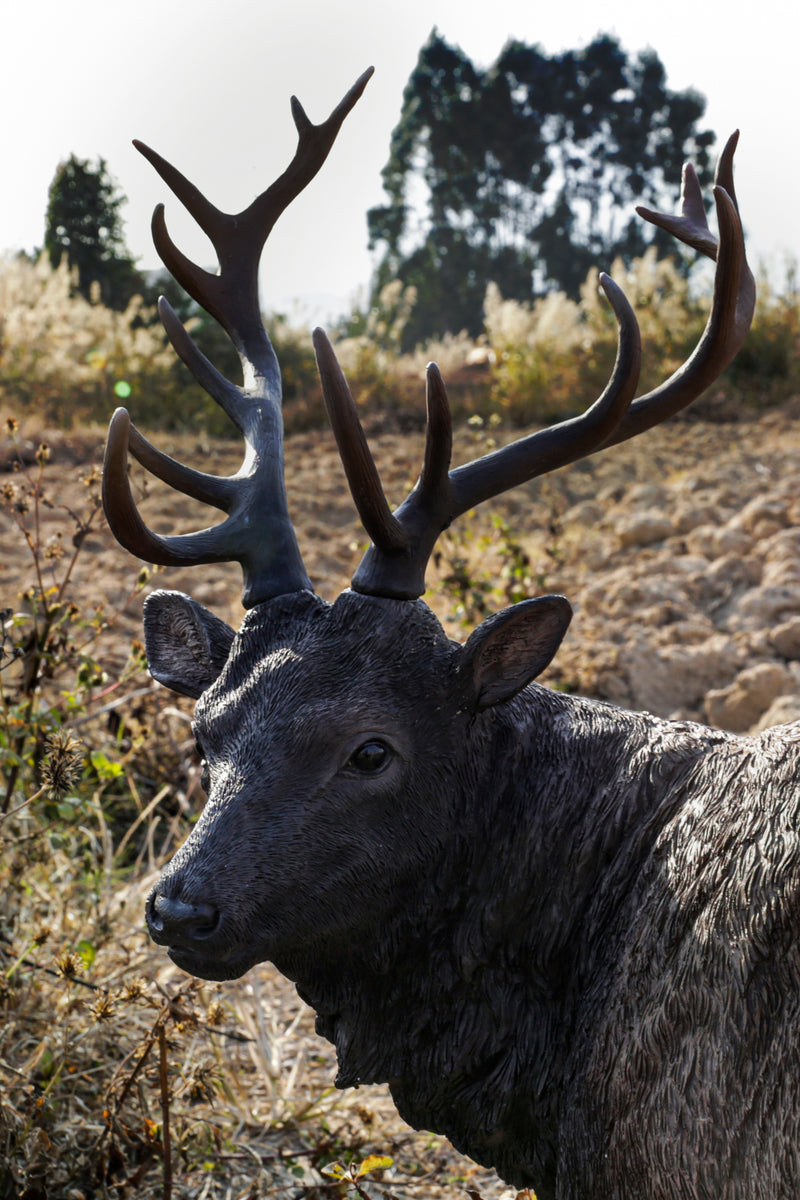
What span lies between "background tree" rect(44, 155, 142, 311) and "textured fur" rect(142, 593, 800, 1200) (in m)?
15.9

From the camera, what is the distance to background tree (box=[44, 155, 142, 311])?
53.3 feet

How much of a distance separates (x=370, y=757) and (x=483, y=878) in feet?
1.02

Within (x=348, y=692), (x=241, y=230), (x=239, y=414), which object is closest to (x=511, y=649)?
(x=348, y=692)

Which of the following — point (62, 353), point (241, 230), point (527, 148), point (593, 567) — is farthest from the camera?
point (527, 148)

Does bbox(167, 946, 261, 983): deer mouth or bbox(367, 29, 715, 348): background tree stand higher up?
bbox(367, 29, 715, 348): background tree

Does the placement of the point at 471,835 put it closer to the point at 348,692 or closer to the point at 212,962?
the point at 348,692

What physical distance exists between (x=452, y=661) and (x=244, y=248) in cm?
132

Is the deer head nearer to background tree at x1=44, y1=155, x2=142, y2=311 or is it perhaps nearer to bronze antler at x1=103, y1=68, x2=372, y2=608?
bronze antler at x1=103, y1=68, x2=372, y2=608

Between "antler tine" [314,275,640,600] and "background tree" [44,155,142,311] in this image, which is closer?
"antler tine" [314,275,640,600]

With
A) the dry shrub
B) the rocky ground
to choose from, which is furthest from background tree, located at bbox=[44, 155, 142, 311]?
the rocky ground

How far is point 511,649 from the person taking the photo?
6.38 feet

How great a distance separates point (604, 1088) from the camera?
1713mm

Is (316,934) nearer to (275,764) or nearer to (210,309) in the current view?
(275,764)

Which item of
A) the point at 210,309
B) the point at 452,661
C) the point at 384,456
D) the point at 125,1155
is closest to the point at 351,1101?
the point at 125,1155
